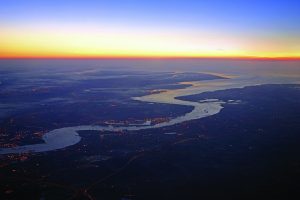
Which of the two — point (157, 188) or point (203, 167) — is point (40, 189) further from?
point (203, 167)

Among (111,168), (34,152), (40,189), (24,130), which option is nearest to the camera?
(40,189)

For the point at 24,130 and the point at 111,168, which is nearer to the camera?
the point at 111,168

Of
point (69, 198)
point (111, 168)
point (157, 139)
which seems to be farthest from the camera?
point (157, 139)

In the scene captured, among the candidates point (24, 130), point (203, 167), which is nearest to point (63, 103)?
point (24, 130)

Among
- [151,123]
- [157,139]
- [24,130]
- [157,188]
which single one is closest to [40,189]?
[157,188]

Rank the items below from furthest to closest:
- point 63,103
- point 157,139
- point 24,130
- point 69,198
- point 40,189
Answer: point 63,103 < point 24,130 < point 157,139 < point 40,189 < point 69,198

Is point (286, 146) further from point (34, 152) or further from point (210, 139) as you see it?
point (34, 152)
